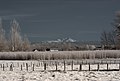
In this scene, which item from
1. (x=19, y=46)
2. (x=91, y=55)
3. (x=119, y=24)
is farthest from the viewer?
(x=19, y=46)

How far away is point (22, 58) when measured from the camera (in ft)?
188

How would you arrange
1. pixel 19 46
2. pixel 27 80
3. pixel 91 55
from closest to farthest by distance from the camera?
pixel 27 80
pixel 91 55
pixel 19 46

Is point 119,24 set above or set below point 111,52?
above

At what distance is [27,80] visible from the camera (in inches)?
984

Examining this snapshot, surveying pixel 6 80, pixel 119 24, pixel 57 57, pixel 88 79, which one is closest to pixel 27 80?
pixel 6 80

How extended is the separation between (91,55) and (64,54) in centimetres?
448

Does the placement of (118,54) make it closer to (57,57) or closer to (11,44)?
(57,57)

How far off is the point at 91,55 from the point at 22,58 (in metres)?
11.8

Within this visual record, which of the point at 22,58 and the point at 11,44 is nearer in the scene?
the point at 22,58

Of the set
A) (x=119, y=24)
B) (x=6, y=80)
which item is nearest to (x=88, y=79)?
(x=6, y=80)

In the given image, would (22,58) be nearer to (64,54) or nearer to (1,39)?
(64,54)

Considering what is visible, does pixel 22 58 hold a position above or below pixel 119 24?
below

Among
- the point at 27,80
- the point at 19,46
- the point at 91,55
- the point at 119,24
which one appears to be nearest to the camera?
the point at 27,80

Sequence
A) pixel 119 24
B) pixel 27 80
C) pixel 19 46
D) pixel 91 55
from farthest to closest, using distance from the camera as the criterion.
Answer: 1. pixel 19 46
2. pixel 119 24
3. pixel 91 55
4. pixel 27 80
